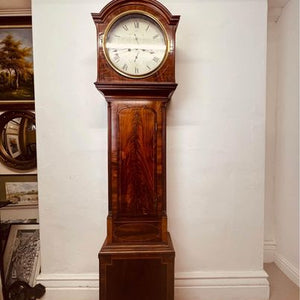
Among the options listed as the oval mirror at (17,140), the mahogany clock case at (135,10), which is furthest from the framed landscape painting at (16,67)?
the mahogany clock case at (135,10)

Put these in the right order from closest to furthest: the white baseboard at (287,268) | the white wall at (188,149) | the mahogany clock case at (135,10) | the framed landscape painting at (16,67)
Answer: the mahogany clock case at (135,10), the white wall at (188,149), the white baseboard at (287,268), the framed landscape painting at (16,67)

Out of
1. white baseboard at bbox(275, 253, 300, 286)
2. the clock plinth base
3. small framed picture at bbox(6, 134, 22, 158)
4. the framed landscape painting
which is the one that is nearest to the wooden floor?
white baseboard at bbox(275, 253, 300, 286)

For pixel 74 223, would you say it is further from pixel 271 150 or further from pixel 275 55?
pixel 275 55

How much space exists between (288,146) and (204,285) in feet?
4.20

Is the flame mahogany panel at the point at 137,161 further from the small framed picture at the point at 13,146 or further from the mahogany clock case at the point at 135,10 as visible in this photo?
the small framed picture at the point at 13,146

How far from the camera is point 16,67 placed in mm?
1782

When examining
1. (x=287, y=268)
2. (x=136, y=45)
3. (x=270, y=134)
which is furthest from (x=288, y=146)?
(x=136, y=45)

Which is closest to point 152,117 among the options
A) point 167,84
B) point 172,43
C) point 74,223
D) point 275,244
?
point 167,84

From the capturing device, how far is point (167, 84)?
46.2 inches

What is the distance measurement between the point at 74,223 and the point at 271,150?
1.78 meters

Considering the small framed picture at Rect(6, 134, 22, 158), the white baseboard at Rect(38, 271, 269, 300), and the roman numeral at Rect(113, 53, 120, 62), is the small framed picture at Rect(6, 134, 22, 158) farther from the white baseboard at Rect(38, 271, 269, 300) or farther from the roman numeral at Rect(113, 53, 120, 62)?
the roman numeral at Rect(113, 53, 120, 62)

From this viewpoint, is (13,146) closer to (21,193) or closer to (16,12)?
(21,193)

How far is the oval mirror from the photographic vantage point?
1788mm

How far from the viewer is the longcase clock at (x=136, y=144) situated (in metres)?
1.19
